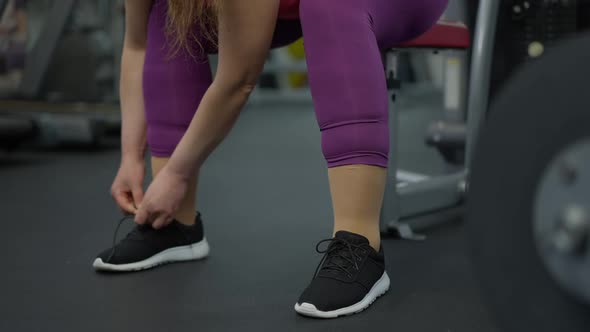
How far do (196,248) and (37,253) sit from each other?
0.32 m

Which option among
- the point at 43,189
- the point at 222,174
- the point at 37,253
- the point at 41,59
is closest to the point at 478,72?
the point at 37,253

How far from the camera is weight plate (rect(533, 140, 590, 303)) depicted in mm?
498

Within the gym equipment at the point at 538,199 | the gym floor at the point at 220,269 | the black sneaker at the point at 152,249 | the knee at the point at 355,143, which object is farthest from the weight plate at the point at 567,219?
the black sneaker at the point at 152,249

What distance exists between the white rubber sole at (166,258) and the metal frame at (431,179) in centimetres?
39

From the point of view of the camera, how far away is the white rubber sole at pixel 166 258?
118 centimetres

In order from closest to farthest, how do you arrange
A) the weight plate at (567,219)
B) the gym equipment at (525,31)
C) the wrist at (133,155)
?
the weight plate at (567,219) < the wrist at (133,155) < the gym equipment at (525,31)

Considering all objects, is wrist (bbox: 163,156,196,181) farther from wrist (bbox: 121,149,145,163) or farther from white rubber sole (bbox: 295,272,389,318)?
white rubber sole (bbox: 295,272,389,318)

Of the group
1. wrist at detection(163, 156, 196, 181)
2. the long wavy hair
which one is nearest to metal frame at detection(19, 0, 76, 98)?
the long wavy hair

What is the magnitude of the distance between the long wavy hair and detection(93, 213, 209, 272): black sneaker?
31 centimetres

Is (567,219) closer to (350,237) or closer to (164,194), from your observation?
(350,237)

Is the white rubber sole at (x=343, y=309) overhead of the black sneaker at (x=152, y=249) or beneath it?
overhead

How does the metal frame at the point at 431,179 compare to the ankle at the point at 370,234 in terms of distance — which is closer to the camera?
the ankle at the point at 370,234

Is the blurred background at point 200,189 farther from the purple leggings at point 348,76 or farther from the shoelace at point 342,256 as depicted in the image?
the purple leggings at point 348,76

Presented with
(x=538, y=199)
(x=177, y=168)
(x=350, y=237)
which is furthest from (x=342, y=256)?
(x=538, y=199)
